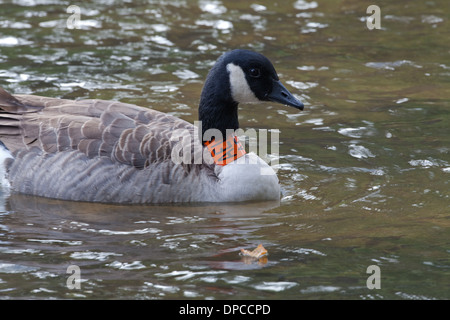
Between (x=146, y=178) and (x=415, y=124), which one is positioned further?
(x=415, y=124)

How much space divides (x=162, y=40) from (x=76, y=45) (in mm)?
1789

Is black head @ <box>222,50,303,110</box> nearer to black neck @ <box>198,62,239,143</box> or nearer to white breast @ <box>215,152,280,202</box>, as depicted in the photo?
black neck @ <box>198,62,239,143</box>

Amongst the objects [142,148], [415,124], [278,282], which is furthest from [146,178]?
[415,124]

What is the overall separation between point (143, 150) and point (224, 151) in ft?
3.55

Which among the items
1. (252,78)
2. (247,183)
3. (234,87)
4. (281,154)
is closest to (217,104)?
(234,87)

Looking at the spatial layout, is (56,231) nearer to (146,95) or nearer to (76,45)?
(146,95)

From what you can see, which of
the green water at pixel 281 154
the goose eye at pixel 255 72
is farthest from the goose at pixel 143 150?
the green water at pixel 281 154

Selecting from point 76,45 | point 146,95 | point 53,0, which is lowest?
point 146,95

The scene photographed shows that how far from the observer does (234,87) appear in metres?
10.0

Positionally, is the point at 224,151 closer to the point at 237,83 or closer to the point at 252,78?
the point at 237,83

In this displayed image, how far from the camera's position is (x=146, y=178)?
9711 millimetres

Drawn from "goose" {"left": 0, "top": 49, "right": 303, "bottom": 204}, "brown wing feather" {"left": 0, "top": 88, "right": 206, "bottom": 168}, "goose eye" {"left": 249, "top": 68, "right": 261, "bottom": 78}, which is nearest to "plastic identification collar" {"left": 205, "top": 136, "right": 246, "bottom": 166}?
"goose" {"left": 0, "top": 49, "right": 303, "bottom": 204}

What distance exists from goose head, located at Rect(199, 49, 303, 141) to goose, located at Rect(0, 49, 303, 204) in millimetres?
13

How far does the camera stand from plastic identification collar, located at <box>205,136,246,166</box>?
10008 millimetres
